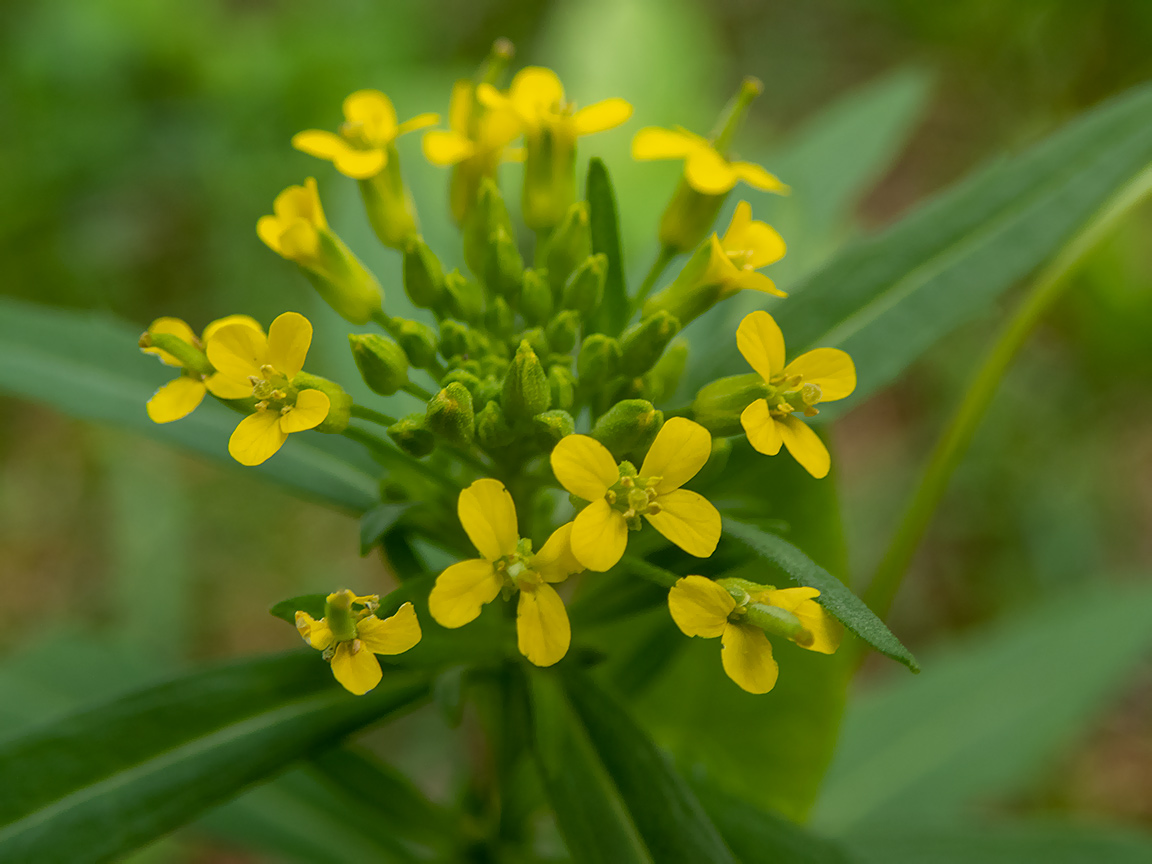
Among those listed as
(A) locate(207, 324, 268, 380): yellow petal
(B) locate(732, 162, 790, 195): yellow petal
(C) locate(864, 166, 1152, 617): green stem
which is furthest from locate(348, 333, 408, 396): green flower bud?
(C) locate(864, 166, 1152, 617): green stem

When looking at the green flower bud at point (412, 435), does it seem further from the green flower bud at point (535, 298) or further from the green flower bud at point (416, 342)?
the green flower bud at point (535, 298)

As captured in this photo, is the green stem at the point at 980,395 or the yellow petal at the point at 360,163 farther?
the green stem at the point at 980,395

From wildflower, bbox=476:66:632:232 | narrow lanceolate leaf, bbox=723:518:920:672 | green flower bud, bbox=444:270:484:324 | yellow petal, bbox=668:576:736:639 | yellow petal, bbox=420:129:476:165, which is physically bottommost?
yellow petal, bbox=668:576:736:639

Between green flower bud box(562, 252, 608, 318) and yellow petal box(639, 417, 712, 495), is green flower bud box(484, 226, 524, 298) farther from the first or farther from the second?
yellow petal box(639, 417, 712, 495)

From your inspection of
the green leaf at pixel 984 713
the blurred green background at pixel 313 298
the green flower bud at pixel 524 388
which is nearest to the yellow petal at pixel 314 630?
the green flower bud at pixel 524 388

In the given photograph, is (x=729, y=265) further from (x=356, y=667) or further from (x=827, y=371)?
(x=356, y=667)
